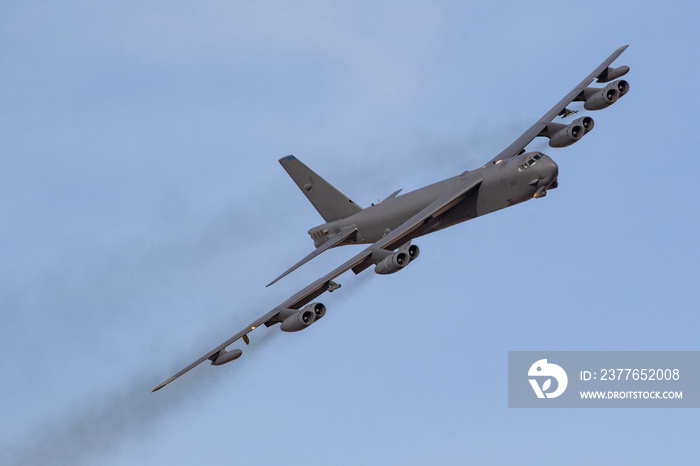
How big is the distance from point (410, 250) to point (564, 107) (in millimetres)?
17646

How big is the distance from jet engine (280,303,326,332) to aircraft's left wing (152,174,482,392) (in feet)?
3.08

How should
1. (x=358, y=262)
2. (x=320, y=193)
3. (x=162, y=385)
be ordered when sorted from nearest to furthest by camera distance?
(x=162, y=385), (x=358, y=262), (x=320, y=193)

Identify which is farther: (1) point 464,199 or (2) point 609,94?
(2) point 609,94

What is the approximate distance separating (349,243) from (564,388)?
56.0ft

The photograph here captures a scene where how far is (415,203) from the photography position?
206ft

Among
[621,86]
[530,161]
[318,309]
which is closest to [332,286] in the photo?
[318,309]

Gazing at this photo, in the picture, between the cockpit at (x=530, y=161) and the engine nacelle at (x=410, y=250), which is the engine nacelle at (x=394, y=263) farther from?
the cockpit at (x=530, y=161)

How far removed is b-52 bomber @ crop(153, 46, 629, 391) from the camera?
184 ft

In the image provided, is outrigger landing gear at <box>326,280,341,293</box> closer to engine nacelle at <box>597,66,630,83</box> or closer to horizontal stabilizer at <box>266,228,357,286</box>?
→ horizontal stabilizer at <box>266,228,357,286</box>

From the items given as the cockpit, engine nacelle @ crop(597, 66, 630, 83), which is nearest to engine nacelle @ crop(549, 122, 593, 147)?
the cockpit

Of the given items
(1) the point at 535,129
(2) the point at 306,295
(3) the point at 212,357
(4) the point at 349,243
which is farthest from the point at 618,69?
(3) the point at 212,357

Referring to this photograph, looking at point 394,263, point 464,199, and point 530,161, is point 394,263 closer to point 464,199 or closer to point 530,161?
point 464,199

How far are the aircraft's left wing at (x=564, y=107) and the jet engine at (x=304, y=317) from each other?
615 inches

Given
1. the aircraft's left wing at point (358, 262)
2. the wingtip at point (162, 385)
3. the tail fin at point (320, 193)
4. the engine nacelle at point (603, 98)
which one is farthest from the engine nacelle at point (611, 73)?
the wingtip at point (162, 385)
